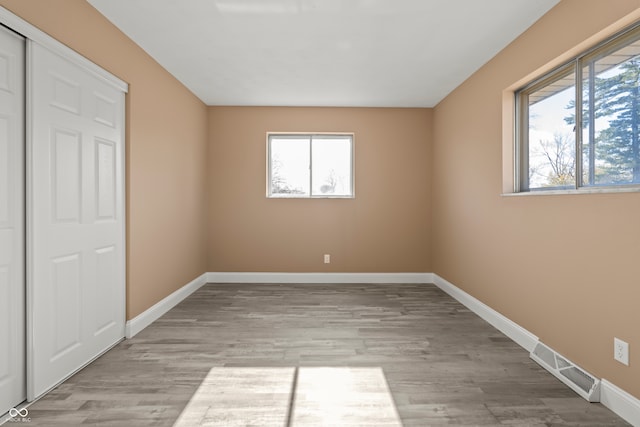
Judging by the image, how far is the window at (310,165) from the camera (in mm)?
5242

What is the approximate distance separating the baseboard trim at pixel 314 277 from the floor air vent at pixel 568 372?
8.35 ft

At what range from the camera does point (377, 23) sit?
278 centimetres

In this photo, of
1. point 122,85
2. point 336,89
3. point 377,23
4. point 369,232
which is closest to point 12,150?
point 122,85

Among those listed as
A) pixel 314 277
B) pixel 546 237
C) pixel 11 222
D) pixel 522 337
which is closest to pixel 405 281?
pixel 314 277

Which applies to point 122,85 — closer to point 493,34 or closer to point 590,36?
point 493,34

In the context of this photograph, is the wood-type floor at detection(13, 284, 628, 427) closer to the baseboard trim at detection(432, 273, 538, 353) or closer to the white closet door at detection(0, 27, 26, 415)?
the baseboard trim at detection(432, 273, 538, 353)

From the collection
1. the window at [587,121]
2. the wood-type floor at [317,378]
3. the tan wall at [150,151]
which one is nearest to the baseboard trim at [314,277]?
the tan wall at [150,151]

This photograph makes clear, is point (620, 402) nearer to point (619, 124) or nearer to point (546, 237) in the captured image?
point (546, 237)

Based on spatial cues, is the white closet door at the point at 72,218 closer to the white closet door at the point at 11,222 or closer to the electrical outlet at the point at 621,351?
the white closet door at the point at 11,222

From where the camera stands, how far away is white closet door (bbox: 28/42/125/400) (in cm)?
209

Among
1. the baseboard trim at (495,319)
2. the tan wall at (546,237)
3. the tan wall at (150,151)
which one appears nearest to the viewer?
the tan wall at (546,237)

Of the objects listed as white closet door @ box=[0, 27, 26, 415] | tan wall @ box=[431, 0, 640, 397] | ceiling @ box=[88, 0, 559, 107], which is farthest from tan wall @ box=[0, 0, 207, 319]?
tan wall @ box=[431, 0, 640, 397]

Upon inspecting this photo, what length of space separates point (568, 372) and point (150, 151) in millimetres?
3886

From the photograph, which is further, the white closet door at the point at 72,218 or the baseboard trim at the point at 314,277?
the baseboard trim at the point at 314,277
